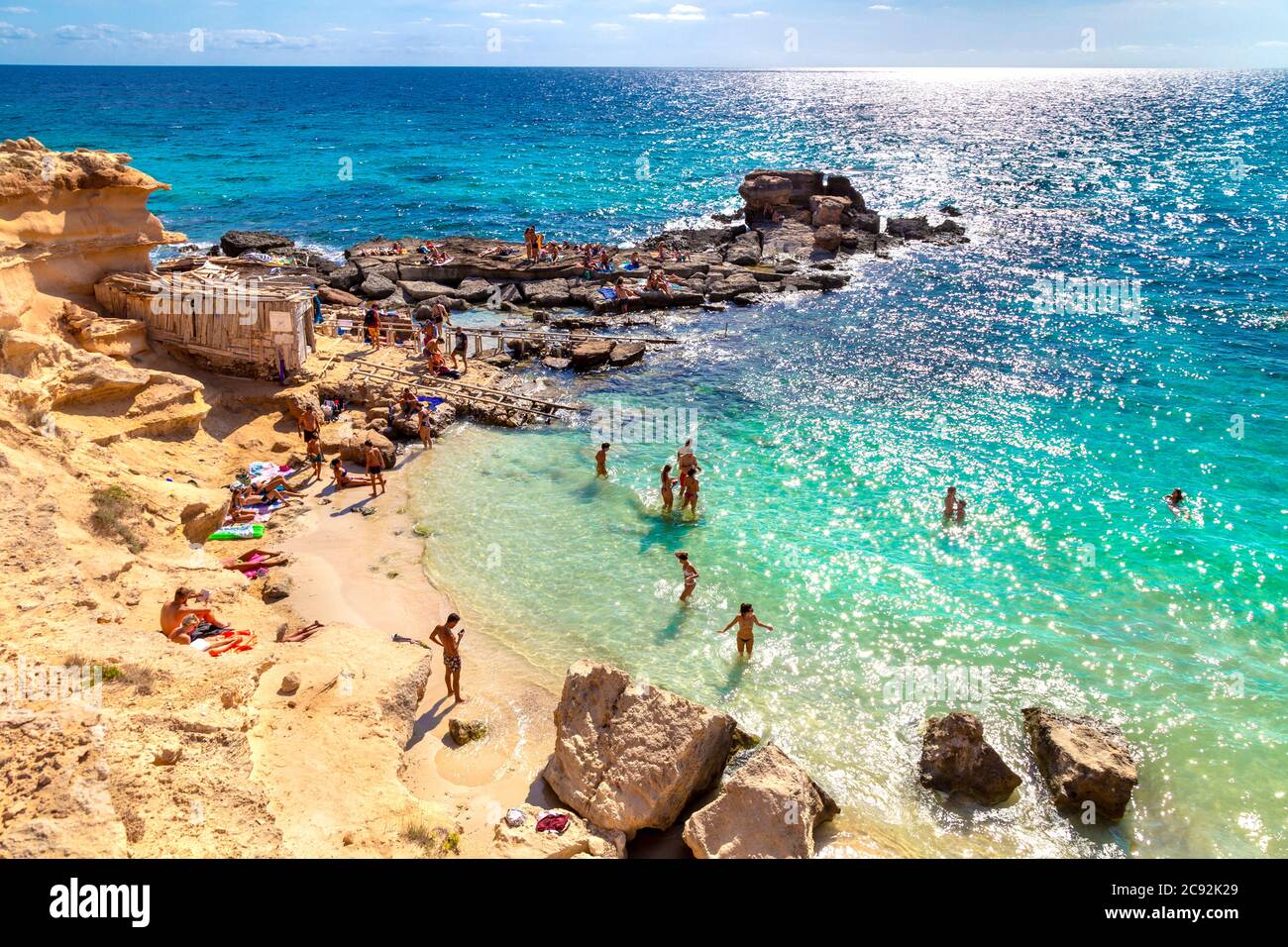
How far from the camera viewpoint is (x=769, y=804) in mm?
9391

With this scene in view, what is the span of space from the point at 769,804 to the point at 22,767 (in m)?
7.68

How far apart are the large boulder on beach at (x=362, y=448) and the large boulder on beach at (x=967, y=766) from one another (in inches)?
597

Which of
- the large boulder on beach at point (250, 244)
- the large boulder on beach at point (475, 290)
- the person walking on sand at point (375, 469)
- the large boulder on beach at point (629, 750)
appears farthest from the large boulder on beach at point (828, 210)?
the large boulder on beach at point (629, 750)

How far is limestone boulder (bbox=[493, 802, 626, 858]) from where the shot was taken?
9430 mm

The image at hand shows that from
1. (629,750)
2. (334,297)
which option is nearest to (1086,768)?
(629,750)

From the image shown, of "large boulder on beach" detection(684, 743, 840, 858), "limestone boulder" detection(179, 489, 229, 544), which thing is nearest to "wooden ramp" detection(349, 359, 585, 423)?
"limestone boulder" detection(179, 489, 229, 544)

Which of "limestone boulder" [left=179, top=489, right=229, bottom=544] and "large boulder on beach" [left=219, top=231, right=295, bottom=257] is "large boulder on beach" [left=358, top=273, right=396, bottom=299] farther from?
"limestone boulder" [left=179, top=489, right=229, bottom=544]

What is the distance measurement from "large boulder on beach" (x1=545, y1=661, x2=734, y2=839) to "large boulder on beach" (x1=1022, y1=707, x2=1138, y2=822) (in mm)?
4985

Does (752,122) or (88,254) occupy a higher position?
(752,122)

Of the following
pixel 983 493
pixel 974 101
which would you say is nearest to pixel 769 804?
pixel 983 493

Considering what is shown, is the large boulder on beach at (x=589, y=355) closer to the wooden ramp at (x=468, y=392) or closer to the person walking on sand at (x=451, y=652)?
the wooden ramp at (x=468, y=392)

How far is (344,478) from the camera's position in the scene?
1934 centimetres

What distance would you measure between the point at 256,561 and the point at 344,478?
12.6 ft
